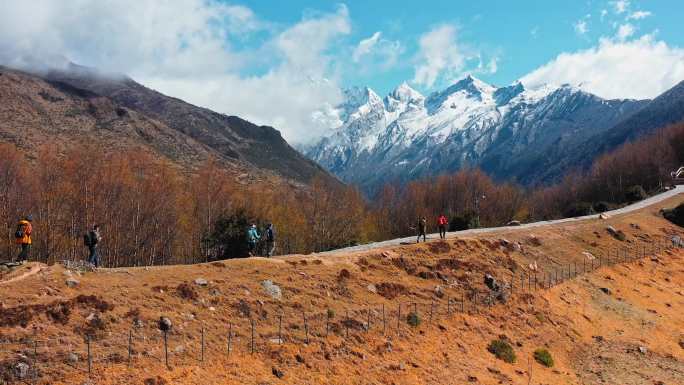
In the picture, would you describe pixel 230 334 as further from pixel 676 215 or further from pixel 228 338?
pixel 676 215

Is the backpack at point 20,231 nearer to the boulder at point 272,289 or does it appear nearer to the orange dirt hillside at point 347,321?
the orange dirt hillside at point 347,321

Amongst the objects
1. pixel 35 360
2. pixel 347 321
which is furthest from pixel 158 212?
pixel 35 360

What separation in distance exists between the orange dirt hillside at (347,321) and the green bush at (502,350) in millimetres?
342

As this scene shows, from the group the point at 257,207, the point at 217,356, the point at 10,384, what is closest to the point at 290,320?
the point at 217,356

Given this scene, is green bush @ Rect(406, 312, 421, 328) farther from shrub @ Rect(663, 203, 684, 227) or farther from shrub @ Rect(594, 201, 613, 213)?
shrub @ Rect(594, 201, 613, 213)

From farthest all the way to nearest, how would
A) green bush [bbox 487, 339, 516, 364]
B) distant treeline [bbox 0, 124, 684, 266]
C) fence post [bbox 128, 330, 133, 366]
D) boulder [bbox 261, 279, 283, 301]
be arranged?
distant treeline [bbox 0, 124, 684, 266]
green bush [bbox 487, 339, 516, 364]
boulder [bbox 261, 279, 283, 301]
fence post [bbox 128, 330, 133, 366]

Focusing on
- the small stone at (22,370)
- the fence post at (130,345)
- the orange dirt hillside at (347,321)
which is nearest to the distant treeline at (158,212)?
the orange dirt hillside at (347,321)

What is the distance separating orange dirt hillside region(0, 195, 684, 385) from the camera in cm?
2011

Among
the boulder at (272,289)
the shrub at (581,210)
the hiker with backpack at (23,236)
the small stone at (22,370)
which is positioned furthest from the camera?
the shrub at (581,210)

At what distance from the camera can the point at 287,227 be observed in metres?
84.9

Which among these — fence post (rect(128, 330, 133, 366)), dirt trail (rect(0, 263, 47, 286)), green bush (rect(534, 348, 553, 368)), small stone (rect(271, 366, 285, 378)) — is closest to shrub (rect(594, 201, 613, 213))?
green bush (rect(534, 348, 553, 368))

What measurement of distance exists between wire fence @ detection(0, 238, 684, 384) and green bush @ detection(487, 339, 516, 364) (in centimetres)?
317

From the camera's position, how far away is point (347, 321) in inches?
1070

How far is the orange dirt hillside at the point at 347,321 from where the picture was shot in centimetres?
2011
